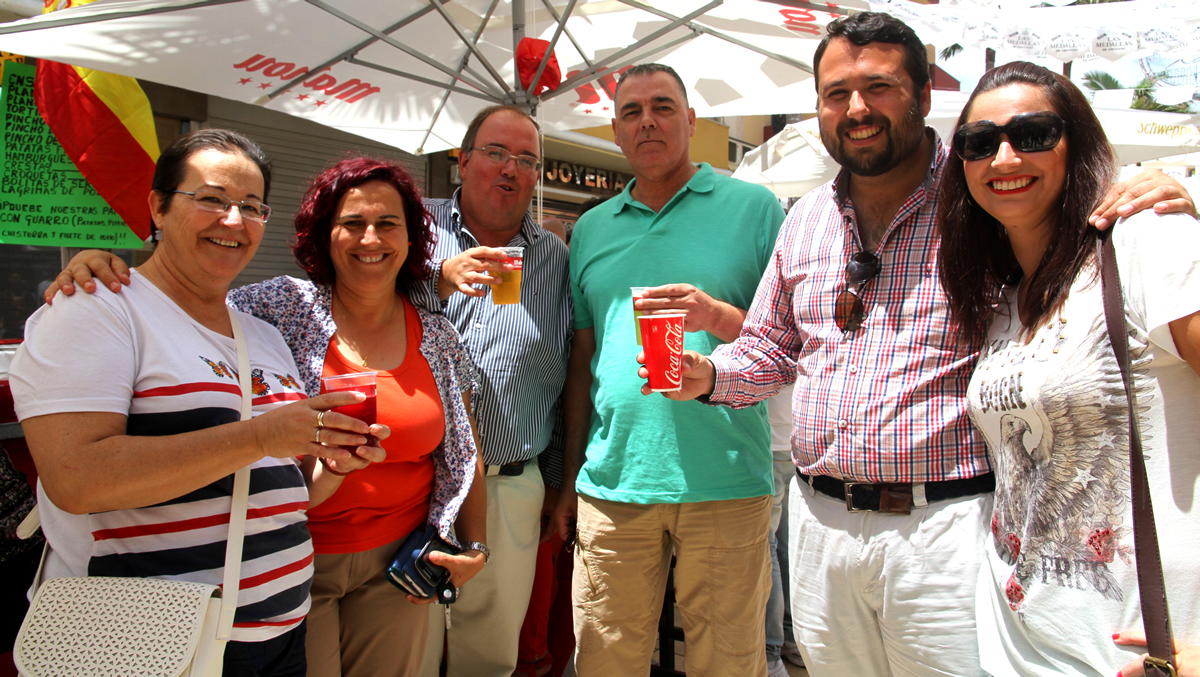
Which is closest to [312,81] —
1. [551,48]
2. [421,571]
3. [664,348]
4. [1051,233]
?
[551,48]

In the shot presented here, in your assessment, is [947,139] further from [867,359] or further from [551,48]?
[867,359]

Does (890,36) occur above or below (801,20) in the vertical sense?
below

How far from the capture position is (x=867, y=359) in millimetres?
1970


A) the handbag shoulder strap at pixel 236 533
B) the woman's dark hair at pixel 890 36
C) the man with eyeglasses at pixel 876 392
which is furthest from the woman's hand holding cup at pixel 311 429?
the woman's dark hair at pixel 890 36

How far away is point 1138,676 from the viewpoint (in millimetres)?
1291

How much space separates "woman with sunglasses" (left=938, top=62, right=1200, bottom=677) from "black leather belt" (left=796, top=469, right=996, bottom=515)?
13 cm

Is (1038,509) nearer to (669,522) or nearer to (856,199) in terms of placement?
(856,199)

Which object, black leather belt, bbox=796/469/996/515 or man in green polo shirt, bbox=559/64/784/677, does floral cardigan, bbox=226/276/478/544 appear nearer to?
man in green polo shirt, bbox=559/64/784/677

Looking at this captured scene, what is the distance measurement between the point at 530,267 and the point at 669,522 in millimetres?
1214

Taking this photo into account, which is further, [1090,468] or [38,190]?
[38,190]

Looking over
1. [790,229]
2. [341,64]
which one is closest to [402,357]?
[790,229]

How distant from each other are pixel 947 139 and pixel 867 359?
5.74 metres

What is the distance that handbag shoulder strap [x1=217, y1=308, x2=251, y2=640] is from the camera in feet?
5.22

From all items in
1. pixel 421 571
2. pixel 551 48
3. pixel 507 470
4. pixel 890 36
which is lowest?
pixel 421 571
